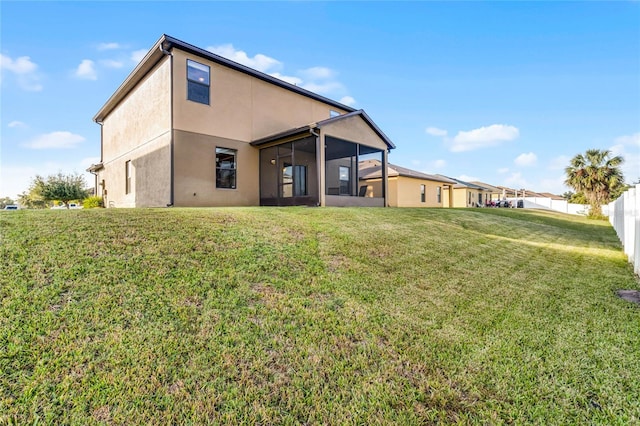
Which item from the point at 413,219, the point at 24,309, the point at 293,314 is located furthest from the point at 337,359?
the point at 413,219

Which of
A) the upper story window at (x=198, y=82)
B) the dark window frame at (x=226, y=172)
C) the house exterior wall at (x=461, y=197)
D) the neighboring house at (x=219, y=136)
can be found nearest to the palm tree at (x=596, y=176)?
the house exterior wall at (x=461, y=197)

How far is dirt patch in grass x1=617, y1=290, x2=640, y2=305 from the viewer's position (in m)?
4.52

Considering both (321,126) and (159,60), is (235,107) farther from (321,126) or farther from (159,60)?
(321,126)

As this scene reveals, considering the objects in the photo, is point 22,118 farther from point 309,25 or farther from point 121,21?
point 309,25

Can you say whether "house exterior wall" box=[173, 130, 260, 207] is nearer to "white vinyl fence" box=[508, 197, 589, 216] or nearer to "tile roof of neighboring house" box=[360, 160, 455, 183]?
"tile roof of neighboring house" box=[360, 160, 455, 183]

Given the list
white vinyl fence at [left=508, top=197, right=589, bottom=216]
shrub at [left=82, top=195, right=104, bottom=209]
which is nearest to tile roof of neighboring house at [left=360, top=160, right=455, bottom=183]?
white vinyl fence at [left=508, top=197, right=589, bottom=216]

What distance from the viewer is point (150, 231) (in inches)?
205

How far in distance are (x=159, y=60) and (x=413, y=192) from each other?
18.9 meters

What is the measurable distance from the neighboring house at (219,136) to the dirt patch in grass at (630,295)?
946cm

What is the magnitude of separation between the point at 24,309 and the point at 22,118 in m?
18.5

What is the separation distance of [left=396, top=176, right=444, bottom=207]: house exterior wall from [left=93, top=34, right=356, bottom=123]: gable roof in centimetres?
833

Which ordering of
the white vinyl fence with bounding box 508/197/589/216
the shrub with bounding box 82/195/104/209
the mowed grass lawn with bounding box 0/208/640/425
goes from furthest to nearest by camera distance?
the white vinyl fence with bounding box 508/197/589/216 → the shrub with bounding box 82/195/104/209 → the mowed grass lawn with bounding box 0/208/640/425

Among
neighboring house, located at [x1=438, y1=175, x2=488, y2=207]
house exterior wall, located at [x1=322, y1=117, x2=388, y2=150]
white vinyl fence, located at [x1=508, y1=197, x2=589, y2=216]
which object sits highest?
house exterior wall, located at [x1=322, y1=117, x2=388, y2=150]

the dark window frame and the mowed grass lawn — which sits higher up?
the dark window frame
